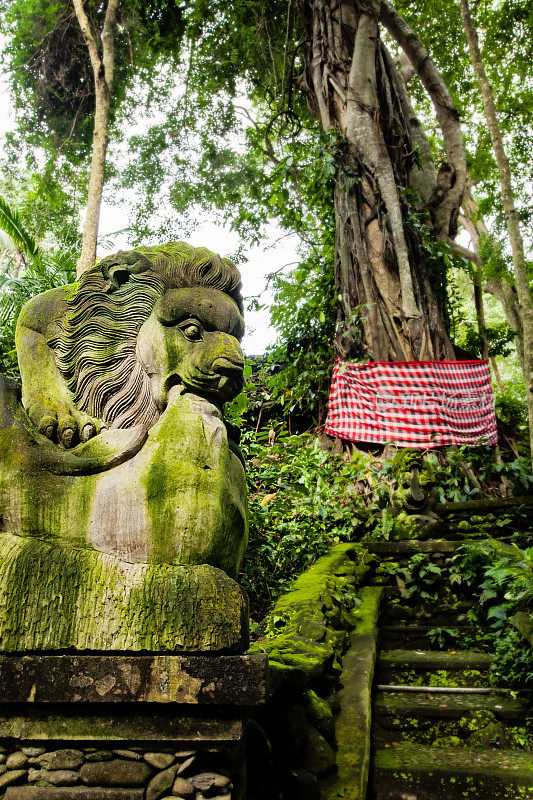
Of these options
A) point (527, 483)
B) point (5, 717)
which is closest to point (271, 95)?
point (527, 483)

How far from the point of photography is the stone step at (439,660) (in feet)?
11.0

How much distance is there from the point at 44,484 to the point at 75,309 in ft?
2.59

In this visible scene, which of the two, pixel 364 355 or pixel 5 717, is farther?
pixel 364 355

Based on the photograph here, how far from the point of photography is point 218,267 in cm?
244

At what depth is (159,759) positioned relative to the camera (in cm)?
159

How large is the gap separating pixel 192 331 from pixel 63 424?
1.90ft

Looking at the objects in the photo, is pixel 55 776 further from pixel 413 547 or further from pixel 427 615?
pixel 413 547

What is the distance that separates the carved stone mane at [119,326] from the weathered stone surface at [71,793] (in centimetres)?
111

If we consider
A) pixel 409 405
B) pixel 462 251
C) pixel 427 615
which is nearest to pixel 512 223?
pixel 462 251

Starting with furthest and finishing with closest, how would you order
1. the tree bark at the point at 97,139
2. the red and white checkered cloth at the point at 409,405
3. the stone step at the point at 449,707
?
1. the tree bark at the point at 97,139
2. the red and white checkered cloth at the point at 409,405
3. the stone step at the point at 449,707

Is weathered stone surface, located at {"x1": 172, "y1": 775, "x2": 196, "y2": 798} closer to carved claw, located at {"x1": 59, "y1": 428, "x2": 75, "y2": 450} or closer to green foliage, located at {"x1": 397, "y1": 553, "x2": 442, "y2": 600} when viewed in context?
carved claw, located at {"x1": 59, "y1": 428, "x2": 75, "y2": 450}

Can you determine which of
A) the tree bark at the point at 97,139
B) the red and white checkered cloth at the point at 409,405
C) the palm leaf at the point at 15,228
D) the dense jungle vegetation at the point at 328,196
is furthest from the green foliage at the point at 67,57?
the red and white checkered cloth at the point at 409,405

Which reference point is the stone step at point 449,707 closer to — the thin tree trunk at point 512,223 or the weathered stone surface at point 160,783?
the weathered stone surface at point 160,783

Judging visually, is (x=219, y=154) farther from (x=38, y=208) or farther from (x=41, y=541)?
(x=41, y=541)
